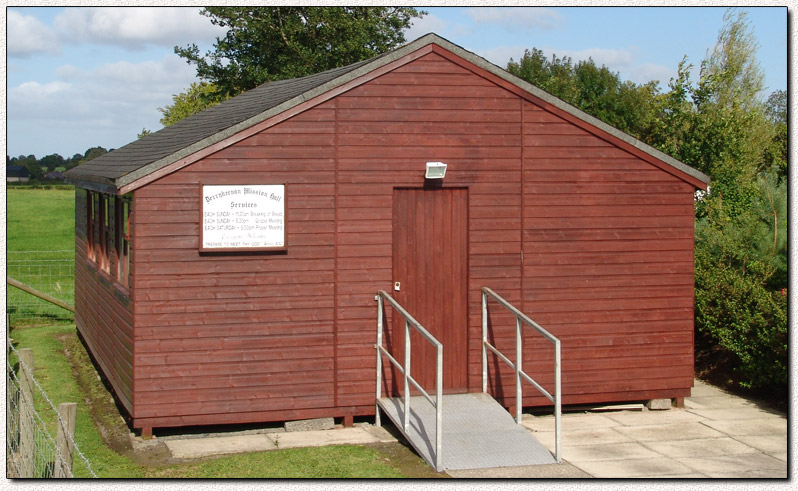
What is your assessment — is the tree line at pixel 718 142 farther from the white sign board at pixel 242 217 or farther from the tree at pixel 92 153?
the white sign board at pixel 242 217

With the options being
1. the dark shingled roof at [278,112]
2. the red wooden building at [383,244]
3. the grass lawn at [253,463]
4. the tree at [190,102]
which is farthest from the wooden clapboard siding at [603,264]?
the tree at [190,102]

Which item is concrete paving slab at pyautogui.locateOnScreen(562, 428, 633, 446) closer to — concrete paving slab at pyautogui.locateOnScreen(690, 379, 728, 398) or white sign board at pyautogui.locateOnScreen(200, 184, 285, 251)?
concrete paving slab at pyautogui.locateOnScreen(690, 379, 728, 398)

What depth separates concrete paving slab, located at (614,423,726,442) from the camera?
33.4 ft

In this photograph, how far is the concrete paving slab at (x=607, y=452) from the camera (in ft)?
30.7

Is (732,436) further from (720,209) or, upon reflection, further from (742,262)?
(720,209)

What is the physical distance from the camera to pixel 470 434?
9.65 metres

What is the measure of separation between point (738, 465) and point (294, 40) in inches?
806

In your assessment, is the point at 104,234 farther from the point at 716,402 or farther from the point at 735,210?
the point at 735,210

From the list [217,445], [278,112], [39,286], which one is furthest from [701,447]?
[39,286]

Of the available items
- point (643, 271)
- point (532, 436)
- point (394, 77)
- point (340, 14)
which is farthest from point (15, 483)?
point (340, 14)

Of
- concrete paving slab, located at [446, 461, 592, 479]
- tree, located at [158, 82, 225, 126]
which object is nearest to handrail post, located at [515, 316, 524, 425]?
concrete paving slab, located at [446, 461, 592, 479]

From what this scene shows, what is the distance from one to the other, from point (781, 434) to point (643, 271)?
2385mm

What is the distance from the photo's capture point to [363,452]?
965cm

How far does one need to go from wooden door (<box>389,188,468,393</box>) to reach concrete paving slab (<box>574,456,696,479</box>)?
2308 millimetres
